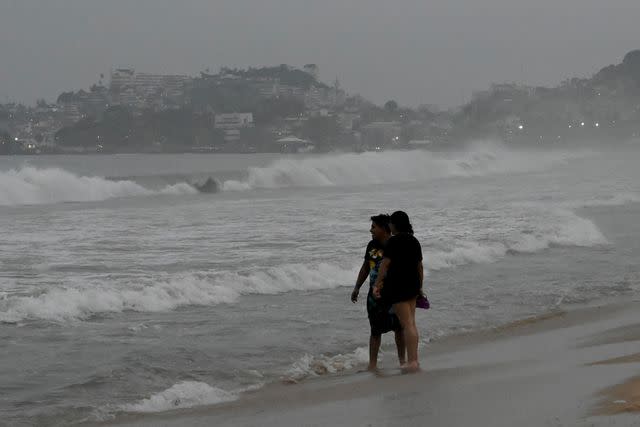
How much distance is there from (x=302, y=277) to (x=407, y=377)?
24.0 ft

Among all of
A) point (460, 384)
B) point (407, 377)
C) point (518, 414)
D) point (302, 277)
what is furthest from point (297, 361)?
point (302, 277)

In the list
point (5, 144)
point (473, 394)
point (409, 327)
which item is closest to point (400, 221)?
point (409, 327)

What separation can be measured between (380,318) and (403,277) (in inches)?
19.7

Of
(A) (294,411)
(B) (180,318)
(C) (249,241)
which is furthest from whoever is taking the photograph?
(C) (249,241)

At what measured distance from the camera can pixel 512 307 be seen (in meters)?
14.0

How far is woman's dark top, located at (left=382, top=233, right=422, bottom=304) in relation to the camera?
902 centimetres

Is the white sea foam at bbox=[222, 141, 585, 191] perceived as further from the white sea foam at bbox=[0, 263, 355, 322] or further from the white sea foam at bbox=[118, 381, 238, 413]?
the white sea foam at bbox=[118, 381, 238, 413]

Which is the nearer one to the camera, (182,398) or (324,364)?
(182,398)

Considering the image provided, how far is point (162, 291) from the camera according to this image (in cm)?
1401

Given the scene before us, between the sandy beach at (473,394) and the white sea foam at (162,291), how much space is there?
401 cm

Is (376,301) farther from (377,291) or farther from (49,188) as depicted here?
(49,188)

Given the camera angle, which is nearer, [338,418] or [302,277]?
[338,418]

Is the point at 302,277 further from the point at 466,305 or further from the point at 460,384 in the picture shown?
the point at 460,384

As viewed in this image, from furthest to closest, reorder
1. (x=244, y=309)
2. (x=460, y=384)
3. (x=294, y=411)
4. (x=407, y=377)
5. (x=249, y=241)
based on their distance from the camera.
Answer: (x=249, y=241), (x=244, y=309), (x=407, y=377), (x=460, y=384), (x=294, y=411)
